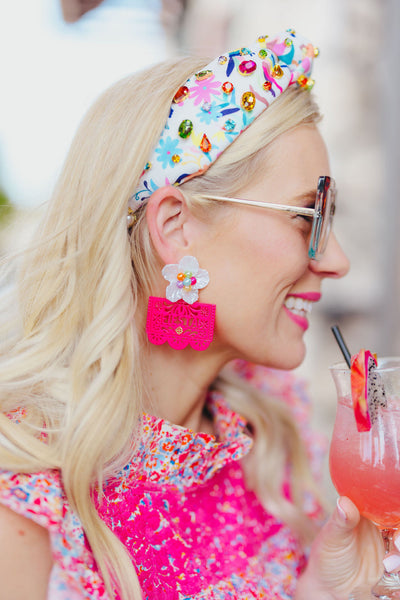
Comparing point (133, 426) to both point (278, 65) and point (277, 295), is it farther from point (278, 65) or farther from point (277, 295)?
point (278, 65)

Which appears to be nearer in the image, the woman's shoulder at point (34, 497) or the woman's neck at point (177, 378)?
the woman's shoulder at point (34, 497)

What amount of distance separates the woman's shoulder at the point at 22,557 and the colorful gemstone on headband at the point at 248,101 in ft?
3.02

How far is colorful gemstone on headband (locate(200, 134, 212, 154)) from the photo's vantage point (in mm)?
1247

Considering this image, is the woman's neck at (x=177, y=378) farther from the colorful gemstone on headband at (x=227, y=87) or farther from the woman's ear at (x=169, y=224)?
the colorful gemstone on headband at (x=227, y=87)

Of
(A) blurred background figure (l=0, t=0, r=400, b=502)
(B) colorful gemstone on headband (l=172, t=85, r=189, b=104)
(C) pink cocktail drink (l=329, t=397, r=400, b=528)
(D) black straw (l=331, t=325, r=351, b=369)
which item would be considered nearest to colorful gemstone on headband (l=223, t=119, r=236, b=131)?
(B) colorful gemstone on headband (l=172, t=85, r=189, b=104)

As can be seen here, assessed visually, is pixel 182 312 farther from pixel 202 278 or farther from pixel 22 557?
pixel 22 557

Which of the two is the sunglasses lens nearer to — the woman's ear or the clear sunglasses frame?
the clear sunglasses frame

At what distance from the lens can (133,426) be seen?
120cm

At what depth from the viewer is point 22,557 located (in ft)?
3.34

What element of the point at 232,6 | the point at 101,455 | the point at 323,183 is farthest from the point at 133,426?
the point at 232,6

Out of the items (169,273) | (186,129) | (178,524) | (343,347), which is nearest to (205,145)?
(186,129)

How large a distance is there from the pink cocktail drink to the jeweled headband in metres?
0.59

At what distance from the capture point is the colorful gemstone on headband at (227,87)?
126 cm

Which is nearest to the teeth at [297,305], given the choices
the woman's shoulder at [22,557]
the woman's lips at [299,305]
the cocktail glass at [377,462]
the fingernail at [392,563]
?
the woman's lips at [299,305]
